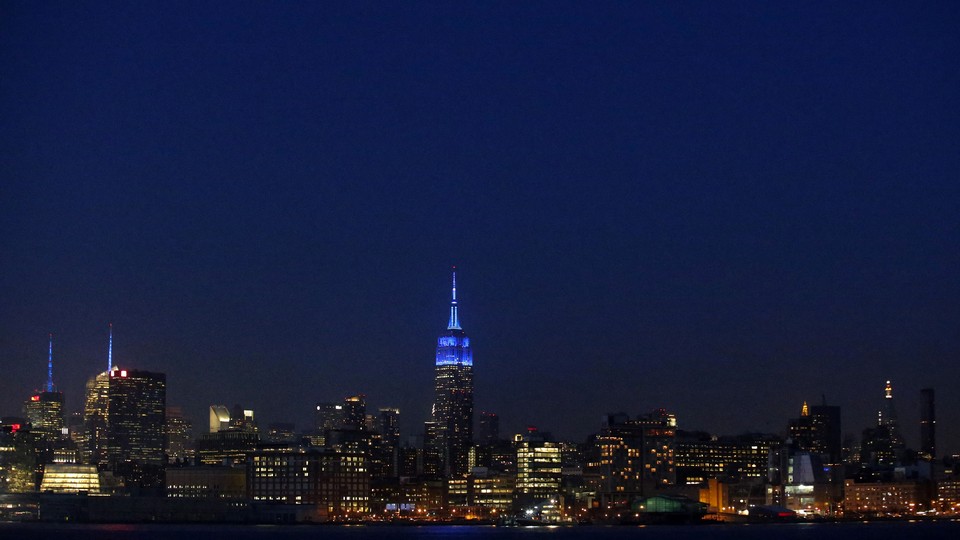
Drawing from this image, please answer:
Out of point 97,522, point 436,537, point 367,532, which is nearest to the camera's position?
point 436,537

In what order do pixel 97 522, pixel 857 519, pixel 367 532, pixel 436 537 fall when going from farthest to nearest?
pixel 857 519
pixel 97 522
pixel 367 532
pixel 436 537

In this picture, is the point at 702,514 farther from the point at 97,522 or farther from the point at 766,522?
the point at 97,522

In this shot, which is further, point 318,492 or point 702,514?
point 318,492

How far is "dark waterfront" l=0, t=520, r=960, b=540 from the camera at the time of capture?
14973cm

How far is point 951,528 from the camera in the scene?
6713 inches

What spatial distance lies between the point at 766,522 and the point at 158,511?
71.3 metres

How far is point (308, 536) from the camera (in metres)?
151

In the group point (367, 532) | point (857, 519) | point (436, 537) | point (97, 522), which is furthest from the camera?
point (857, 519)

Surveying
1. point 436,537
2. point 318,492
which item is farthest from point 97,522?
point 436,537

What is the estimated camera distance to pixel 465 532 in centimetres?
16212

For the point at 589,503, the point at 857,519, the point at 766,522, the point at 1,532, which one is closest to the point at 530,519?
the point at 589,503

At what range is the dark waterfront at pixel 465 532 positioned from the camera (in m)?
150

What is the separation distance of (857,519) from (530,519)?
137ft

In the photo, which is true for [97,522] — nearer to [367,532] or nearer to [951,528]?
[367,532]
